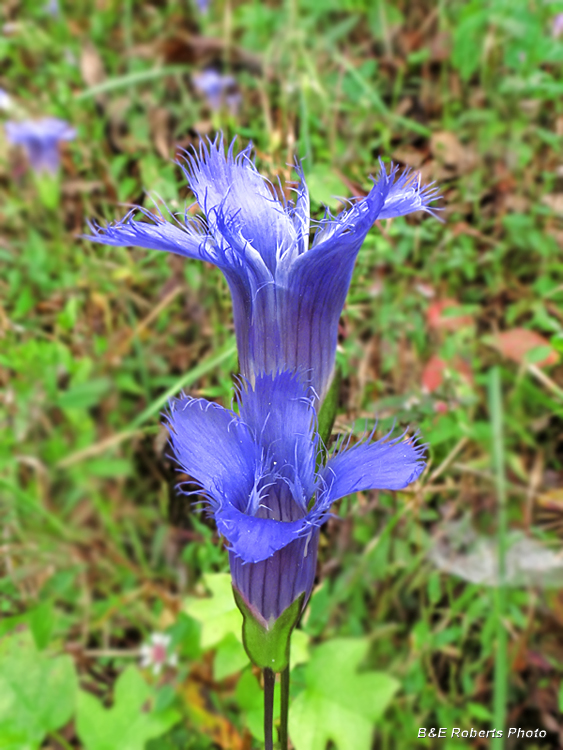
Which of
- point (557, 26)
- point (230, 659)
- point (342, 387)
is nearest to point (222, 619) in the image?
point (230, 659)

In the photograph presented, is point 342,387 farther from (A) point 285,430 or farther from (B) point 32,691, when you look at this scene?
(B) point 32,691

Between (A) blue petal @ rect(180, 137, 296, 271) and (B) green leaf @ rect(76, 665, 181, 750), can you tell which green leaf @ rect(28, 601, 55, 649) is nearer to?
(B) green leaf @ rect(76, 665, 181, 750)

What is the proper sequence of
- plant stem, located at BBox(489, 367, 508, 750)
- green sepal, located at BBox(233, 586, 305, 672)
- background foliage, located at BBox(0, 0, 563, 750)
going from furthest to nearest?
background foliage, located at BBox(0, 0, 563, 750) → plant stem, located at BBox(489, 367, 508, 750) → green sepal, located at BBox(233, 586, 305, 672)

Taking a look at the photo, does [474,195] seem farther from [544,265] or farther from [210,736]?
[210,736]

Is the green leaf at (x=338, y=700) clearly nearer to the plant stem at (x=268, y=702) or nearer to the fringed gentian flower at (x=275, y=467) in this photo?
the plant stem at (x=268, y=702)

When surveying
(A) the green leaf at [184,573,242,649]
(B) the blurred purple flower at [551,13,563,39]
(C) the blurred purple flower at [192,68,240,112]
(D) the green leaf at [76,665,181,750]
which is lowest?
(D) the green leaf at [76,665,181,750]

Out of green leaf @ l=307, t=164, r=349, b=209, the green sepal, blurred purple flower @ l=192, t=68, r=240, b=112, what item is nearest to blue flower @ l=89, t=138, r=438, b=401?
the green sepal
